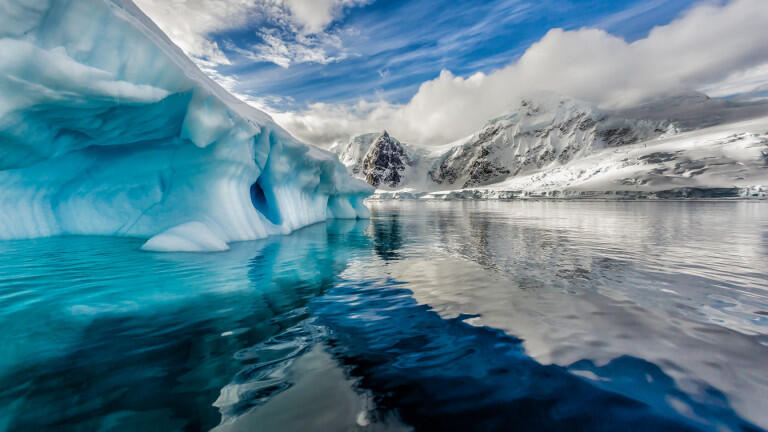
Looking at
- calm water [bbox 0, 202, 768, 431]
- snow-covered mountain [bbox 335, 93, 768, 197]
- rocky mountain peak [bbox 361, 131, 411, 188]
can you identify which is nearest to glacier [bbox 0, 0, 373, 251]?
calm water [bbox 0, 202, 768, 431]

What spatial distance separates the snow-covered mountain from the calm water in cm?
6910

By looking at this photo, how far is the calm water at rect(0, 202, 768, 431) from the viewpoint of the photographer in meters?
1.95

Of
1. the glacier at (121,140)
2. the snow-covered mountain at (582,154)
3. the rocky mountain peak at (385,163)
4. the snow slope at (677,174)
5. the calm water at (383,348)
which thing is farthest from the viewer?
the rocky mountain peak at (385,163)

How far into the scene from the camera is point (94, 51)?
17.8 ft

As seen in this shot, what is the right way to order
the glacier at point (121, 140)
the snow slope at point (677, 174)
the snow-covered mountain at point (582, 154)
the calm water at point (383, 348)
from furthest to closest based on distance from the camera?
the snow-covered mountain at point (582, 154) < the snow slope at point (677, 174) < the glacier at point (121, 140) < the calm water at point (383, 348)

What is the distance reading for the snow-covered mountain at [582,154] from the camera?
65.7 m

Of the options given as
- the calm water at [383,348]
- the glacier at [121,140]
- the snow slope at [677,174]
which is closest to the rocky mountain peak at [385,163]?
the snow slope at [677,174]

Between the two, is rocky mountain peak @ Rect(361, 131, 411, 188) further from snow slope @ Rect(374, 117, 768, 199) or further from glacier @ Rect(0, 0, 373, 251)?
glacier @ Rect(0, 0, 373, 251)

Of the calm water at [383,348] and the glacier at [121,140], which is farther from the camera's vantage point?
the glacier at [121,140]

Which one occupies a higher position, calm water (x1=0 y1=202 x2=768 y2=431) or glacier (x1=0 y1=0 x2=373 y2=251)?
glacier (x1=0 y1=0 x2=373 y2=251)

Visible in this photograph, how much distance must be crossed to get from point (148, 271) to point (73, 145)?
4438 mm

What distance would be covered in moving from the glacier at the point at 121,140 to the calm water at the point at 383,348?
2946 mm

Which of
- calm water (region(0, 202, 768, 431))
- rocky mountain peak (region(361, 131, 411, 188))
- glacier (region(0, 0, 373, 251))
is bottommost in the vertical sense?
calm water (region(0, 202, 768, 431))

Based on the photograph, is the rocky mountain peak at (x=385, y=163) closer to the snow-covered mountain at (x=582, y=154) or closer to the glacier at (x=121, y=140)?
the snow-covered mountain at (x=582, y=154)
